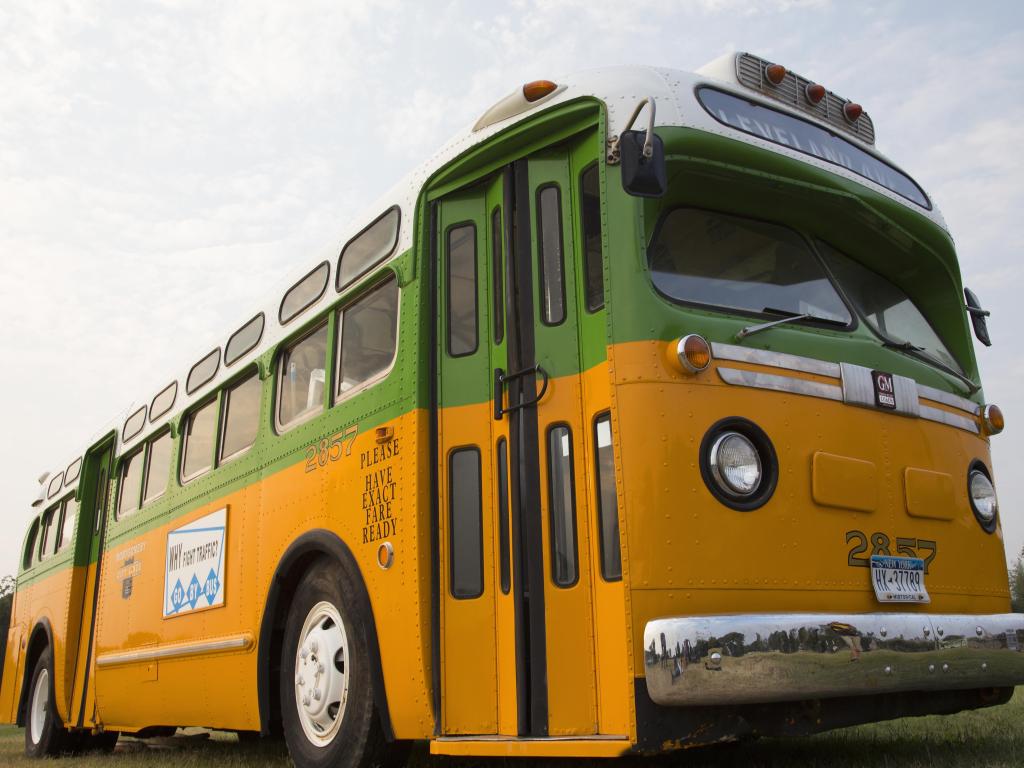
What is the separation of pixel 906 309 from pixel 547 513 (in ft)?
7.43

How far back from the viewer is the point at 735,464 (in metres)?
3.62

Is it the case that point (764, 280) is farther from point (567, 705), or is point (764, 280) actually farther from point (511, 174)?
point (567, 705)

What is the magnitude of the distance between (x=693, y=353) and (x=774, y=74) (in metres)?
1.68

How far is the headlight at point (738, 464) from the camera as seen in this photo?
3.56m

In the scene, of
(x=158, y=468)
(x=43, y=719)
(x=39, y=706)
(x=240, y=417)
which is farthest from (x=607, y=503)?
(x=39, y=706)

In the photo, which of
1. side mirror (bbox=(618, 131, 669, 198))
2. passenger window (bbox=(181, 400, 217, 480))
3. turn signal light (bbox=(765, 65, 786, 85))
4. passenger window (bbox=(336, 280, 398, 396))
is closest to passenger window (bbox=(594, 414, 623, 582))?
side mirror (bbox=(618, 131, 669, 198))

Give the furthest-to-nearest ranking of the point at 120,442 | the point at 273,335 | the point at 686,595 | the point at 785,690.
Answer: the point at 120,442 → the point at 273,335 → the point at 686,595 → the point at 785,690

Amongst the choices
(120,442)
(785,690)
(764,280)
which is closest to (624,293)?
(764,280)

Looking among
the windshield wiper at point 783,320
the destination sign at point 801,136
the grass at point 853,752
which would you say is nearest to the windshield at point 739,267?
the windshield wiper at point 783,320

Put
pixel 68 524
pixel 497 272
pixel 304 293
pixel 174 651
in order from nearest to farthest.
→ pixel 497 272, pixel 304 293, pixel 174 651, pixel 68 524

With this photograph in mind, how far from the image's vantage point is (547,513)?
3.84 m

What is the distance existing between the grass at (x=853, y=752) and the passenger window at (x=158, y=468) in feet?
6.76

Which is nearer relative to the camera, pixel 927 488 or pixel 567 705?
pixel 567 705

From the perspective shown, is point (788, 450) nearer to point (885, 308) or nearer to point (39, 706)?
point (885, 308)
